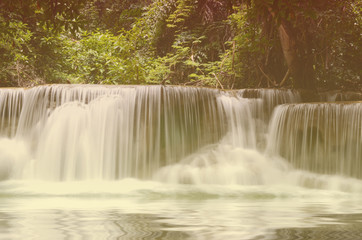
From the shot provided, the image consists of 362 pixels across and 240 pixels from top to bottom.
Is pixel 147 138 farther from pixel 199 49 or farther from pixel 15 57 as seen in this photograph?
pixel 199 49

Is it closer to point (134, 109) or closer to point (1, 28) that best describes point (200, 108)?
point (134, 109)

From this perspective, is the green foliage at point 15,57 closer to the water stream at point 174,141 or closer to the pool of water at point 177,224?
the water stream at point 174,141

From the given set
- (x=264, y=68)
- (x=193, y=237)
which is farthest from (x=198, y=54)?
(x=193, y=237)

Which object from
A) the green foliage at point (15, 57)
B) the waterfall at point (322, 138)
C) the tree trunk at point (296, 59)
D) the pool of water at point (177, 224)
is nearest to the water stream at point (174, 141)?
the waterfall at point (322, 138)

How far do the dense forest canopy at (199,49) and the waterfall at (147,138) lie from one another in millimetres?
1375

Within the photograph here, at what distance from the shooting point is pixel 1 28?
424 inches

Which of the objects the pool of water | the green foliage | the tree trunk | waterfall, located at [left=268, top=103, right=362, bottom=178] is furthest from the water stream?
the green foliage

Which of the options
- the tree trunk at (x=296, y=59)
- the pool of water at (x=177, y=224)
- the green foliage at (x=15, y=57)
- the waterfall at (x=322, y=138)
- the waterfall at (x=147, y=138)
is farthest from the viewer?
the green foliage at (x=15, y=57)

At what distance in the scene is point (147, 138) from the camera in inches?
433

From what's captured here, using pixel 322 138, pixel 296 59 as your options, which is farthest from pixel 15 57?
pixel 322 138

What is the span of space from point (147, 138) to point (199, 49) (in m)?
6.83

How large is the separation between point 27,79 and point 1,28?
6.22 meters

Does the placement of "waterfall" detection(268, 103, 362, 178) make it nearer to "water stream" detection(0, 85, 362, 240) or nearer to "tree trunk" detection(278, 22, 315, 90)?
"water stream" detection(0, 85, 362, 240)

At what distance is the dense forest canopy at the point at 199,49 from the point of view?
1380 centimetres
